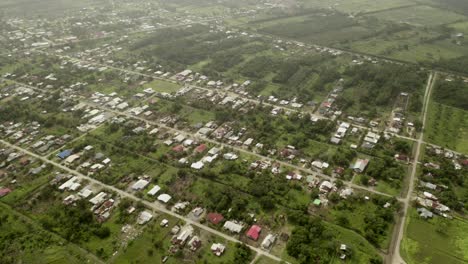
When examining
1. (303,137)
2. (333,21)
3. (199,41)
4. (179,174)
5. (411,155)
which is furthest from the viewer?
(333,21)

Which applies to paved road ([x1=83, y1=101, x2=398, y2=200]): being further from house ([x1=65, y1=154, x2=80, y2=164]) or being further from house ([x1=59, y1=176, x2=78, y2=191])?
house ([x1=59, y1=176, x2=78, y2=191])

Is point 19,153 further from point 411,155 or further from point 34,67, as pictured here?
point 411,155

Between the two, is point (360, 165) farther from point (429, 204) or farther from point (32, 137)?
point (32, 137)

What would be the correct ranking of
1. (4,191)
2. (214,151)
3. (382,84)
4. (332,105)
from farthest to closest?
(382,84) < (332,105) < (214,151) < (4,191)

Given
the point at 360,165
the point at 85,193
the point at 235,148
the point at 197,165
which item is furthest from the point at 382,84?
the point at 85,193

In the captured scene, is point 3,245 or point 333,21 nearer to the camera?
point 3,245

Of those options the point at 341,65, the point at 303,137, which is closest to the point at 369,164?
the point at 303,137
